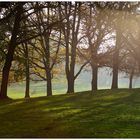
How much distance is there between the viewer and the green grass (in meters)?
14.4

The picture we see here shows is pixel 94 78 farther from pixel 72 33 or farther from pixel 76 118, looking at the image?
pixel 76 118

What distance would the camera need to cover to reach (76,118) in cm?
1775

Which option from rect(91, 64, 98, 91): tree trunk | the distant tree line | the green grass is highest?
the distant tree line

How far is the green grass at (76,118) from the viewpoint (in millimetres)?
14359

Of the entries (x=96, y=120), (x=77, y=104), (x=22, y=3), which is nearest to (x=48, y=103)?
(x=77, y=104)

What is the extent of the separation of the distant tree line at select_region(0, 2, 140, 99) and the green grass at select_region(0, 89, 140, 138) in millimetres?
7241

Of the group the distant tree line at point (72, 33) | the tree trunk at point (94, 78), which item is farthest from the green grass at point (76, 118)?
the tree trunk at point (94, 78)

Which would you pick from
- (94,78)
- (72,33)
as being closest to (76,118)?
(72,33)

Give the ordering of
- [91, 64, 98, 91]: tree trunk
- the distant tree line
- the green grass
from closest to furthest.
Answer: the green grass → the distant tree line → [91, 64, 98, 91]: tree trunk

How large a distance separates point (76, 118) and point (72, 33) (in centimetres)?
1901

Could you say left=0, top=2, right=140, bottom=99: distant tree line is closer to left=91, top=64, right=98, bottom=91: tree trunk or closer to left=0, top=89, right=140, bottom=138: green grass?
left=91, top=64, right=98, bottom=91: tree trunk

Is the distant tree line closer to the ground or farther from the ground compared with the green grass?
farther from the ground

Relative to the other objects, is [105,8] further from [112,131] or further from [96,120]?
[112,131]

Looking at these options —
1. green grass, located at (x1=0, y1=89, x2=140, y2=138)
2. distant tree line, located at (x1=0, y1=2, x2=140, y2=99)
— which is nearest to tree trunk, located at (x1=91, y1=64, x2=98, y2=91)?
distant tree line, located at (x1=0, y1=2, x2=140, y2=99)
